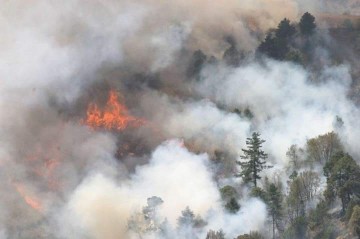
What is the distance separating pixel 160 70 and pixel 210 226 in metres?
43.6

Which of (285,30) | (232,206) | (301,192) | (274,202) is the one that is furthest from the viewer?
(285,30)

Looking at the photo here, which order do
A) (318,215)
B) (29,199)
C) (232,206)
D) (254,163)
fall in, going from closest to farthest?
(318,215), (232,206), (254,163), (29,199)

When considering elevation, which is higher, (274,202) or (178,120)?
(178,120)

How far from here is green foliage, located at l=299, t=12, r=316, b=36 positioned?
109688 mm

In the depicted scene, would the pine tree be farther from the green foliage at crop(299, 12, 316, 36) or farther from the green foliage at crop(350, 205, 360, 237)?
the green foliage at crop(299, 12, 316, 36)

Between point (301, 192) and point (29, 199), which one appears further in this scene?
point (29, 199)

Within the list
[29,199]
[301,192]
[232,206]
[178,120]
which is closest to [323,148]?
[301,192]

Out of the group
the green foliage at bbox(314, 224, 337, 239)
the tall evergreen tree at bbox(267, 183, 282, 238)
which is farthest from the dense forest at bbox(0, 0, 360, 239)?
the tall evergreen tree at bbox(267, 183, 282, 238)

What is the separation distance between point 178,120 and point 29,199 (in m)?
26.6

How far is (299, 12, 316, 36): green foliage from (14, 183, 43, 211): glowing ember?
183ft

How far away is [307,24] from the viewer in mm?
109875

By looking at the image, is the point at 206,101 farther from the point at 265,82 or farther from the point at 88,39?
the point at 88,39

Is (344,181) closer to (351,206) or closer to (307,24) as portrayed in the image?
(351,206)

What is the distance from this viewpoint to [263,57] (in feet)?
351
